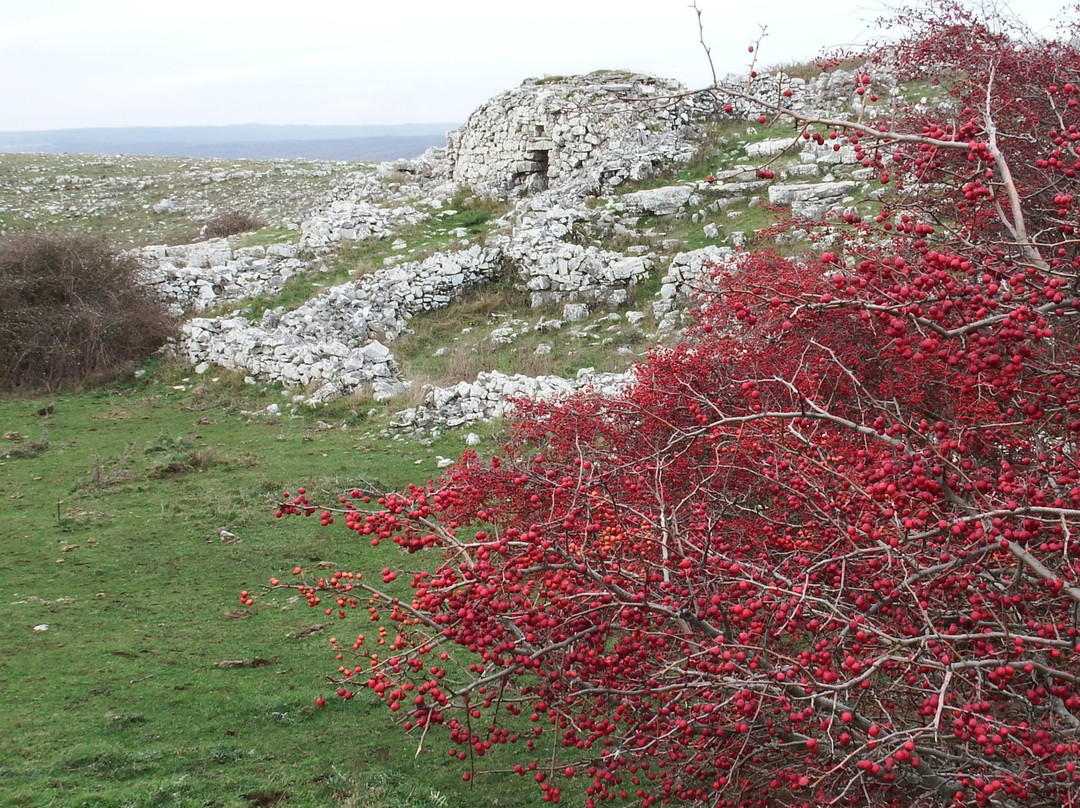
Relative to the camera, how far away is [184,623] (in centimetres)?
851

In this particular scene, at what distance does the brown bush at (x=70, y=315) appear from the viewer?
19000 mm

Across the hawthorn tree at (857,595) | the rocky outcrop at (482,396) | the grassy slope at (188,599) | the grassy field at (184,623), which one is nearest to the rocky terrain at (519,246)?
the rocky outcrop at (482,396)

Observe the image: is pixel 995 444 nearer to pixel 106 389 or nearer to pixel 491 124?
pixel 106 389

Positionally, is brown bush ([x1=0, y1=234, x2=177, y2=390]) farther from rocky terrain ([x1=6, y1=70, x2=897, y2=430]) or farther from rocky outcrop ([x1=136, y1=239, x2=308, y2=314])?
rocky terrain ([x1=6, y1=70, x2=897, y2=430])

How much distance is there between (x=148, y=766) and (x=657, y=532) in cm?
378

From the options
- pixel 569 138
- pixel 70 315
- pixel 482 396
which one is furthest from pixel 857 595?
pixel 569 138

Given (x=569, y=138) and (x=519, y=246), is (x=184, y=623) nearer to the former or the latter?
(x=519, y=246)

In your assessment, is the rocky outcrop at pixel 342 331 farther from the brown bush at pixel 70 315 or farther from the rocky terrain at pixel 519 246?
the brown bush at pixel 70 315

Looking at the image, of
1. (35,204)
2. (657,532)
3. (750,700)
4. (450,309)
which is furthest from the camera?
(35,204)

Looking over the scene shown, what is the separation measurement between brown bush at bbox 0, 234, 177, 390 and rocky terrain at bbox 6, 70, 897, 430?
1108 millimetres

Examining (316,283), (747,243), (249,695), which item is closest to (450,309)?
(316,283)

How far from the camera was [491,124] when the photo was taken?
27.0 meters

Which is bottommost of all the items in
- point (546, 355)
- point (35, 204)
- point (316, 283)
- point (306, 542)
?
point (306, 542)

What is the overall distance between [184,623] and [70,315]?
45.0ft
